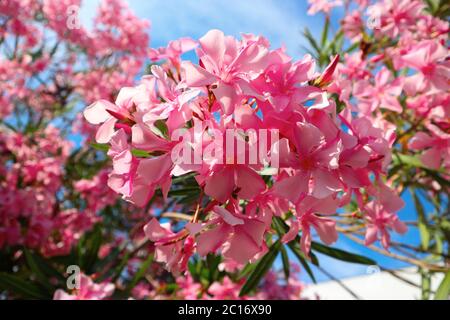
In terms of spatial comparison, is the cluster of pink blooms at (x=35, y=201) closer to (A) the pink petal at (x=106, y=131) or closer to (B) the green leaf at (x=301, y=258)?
(B) the green leaf at (x=301, y=258)

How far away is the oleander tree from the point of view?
1.96 ft

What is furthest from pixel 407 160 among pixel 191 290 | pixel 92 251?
pixel 92 251

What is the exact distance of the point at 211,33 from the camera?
0.62 meters

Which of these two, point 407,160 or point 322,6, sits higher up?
point 322,6

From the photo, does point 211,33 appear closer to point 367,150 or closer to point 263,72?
point 263,72

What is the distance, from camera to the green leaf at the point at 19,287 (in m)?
1.48

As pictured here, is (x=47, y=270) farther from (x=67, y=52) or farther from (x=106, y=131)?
(x=67, y=52)

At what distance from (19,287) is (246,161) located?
1.31 m

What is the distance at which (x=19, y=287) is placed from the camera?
4.92 ft

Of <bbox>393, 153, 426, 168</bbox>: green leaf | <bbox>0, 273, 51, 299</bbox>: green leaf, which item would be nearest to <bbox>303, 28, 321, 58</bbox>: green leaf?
<bbox>393, 153, 426, 168</bbox>: green leaf

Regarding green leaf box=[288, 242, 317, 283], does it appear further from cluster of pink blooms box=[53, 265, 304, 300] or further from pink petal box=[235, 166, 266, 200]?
pink petal box=[235, 166, 266, 200]

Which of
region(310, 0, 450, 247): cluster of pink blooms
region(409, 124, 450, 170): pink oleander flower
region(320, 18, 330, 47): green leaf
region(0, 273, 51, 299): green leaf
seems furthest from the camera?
region(320, 18, 330, 47): green leaf
